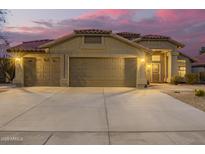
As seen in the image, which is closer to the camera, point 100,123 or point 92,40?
point 100,123

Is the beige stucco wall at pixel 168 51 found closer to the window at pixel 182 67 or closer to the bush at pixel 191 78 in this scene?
the bush at pixel 191 78

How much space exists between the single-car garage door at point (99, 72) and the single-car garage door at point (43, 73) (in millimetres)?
1111

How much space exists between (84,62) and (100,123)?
1189 cm

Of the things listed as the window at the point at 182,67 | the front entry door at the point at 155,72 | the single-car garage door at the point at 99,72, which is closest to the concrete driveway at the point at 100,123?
the single-car garage door at the point at 99,72

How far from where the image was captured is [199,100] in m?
11.9

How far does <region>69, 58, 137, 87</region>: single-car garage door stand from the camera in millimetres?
18766

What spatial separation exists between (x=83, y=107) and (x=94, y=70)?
9.12 metres

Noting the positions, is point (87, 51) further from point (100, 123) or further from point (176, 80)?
point (100, 123)

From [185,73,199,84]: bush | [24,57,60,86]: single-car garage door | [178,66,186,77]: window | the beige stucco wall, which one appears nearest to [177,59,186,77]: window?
[178,66,186,77]: window

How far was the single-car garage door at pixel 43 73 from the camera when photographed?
61.7 feet

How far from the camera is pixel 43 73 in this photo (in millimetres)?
18875

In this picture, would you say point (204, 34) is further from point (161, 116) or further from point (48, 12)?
point (161, 116)

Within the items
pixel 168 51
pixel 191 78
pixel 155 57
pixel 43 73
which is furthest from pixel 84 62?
pixel 191 78
